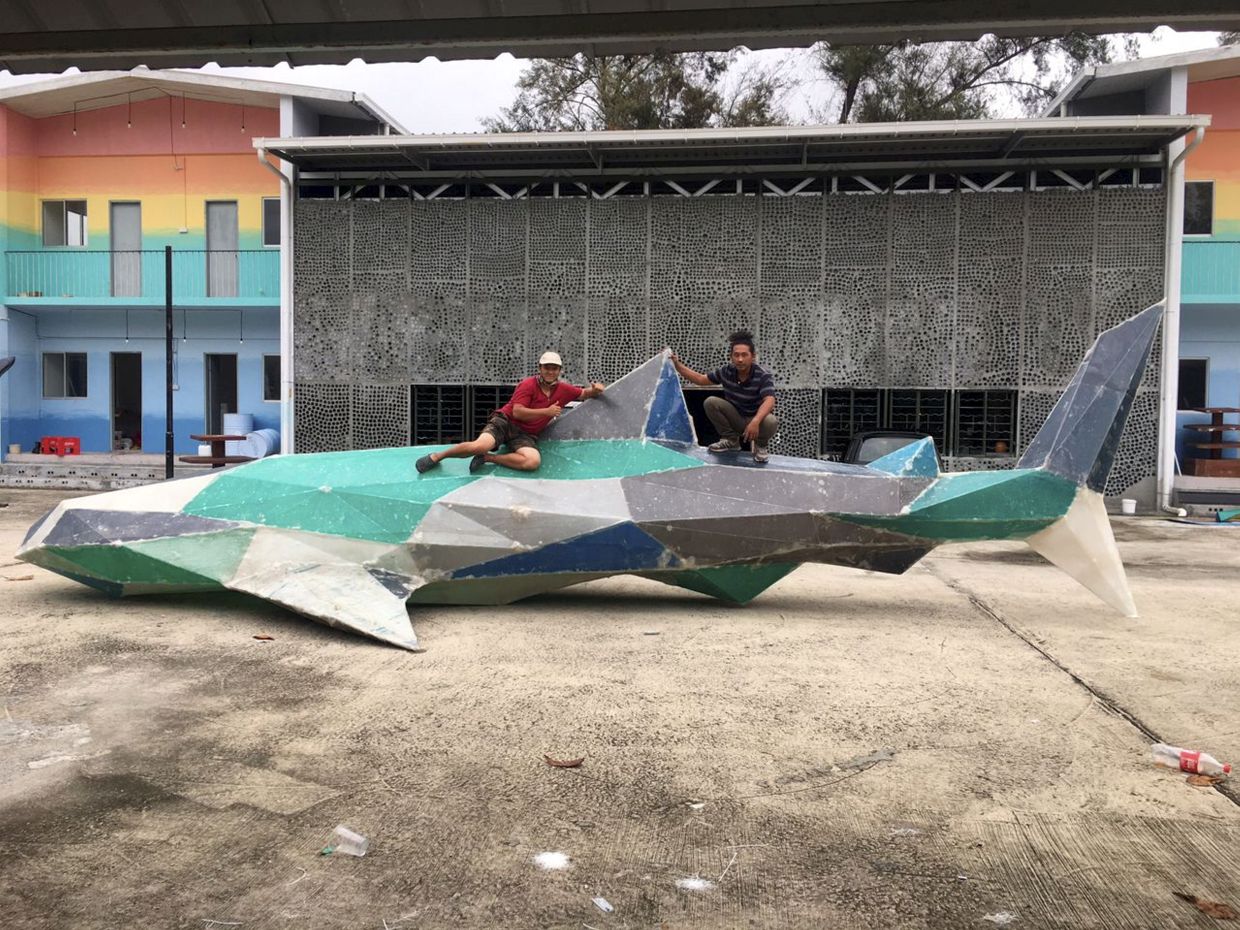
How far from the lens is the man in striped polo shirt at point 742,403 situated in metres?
7.69

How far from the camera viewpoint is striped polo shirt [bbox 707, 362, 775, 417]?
7934mm

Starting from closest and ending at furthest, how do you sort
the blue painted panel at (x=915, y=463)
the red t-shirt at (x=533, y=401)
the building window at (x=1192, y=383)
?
the blue painted panel at (x=915, y=463) → the red t-shirt at (x=533, y=401) → the building window at (x=1192, y=383)

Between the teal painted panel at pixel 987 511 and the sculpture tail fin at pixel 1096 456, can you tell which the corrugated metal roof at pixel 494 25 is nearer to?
the teal painted panel at pixel 987 511

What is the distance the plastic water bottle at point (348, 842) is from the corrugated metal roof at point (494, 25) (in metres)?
2.69

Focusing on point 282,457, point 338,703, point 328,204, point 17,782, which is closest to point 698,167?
point 328,204

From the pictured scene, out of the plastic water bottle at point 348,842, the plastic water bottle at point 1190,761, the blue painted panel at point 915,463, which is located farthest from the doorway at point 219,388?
the plastic water bottle at point 1190,761

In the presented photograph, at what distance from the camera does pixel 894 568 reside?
748cm

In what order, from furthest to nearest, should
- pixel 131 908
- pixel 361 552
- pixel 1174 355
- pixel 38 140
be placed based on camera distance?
pixel 38 140 < pixel 1174 355 < pixel 361 552 < pixel 131 908

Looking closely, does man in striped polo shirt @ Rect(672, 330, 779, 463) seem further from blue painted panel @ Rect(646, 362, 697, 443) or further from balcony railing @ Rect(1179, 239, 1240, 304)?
balcony railing @ Rect(1179, 239, 1240, 304)

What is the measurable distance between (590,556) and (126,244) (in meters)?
18.3

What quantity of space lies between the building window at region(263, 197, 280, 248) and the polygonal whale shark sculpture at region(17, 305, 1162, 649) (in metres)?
14.2

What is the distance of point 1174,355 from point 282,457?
47.4 ft

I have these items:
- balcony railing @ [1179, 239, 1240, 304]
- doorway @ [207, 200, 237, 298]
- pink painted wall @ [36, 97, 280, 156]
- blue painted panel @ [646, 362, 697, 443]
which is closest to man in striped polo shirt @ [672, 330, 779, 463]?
blue painted panel @ [646, 362, 697, 443]

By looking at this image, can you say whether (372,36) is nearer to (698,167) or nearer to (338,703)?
(338,703)
